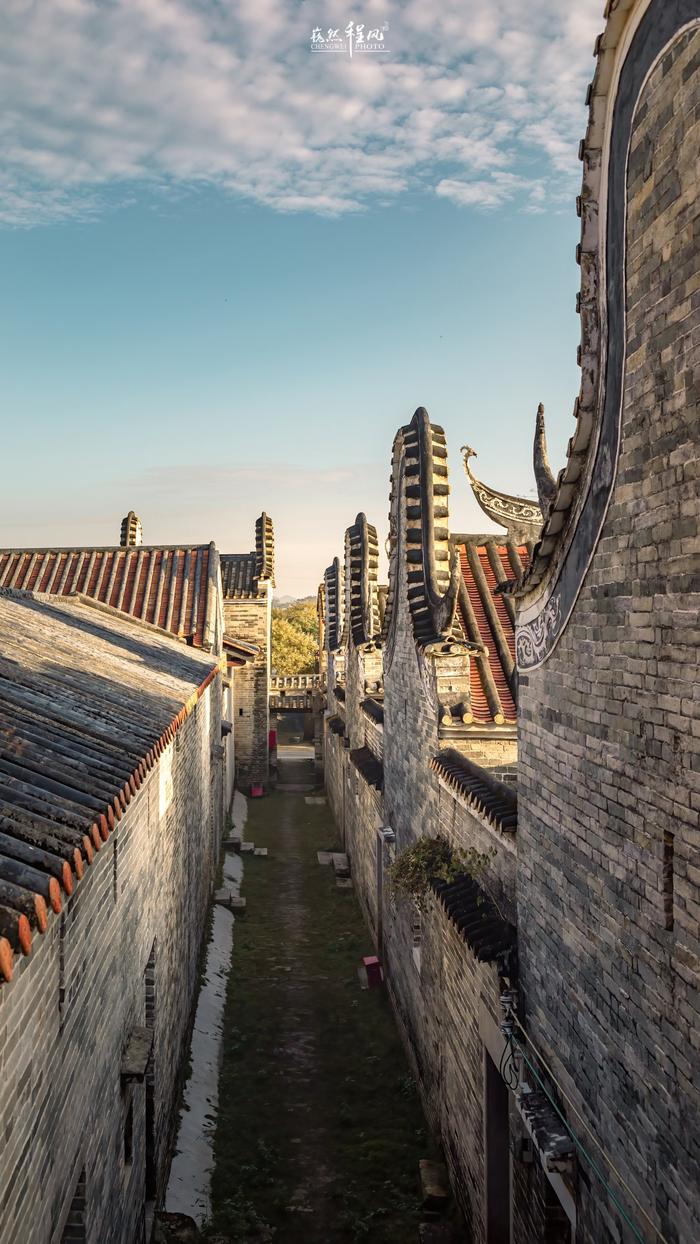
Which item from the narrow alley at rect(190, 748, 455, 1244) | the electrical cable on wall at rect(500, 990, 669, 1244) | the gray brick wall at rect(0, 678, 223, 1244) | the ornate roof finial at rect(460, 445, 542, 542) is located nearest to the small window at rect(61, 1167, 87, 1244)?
the gray brick wall at rect(0, 678, 223, 1244)

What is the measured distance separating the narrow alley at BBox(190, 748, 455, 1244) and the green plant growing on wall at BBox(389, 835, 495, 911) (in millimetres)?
2773

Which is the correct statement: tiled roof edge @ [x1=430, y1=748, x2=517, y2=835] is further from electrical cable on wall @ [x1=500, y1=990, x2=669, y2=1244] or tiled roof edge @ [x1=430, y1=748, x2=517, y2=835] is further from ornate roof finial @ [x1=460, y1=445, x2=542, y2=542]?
ornate roof finial @ [x1=460, y1=445, x2=542, y2=542]

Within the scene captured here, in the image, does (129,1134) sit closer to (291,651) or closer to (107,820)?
(107,820)

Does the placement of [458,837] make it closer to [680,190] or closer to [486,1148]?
[486,1148]

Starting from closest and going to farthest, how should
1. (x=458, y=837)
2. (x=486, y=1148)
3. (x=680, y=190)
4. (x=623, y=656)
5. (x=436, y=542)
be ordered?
(x=680, y=190) < (x=623, y=656) < (x=486, y=1148) < (x=458, y=837) < (x=436, y=542)

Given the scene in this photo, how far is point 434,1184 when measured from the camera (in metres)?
8.67

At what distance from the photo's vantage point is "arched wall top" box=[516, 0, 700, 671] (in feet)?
14.7

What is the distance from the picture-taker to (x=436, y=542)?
12453 millimetres

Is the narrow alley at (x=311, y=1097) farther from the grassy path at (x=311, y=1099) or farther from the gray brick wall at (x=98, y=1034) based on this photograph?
the gray brick wall at (x=98, y=1034)

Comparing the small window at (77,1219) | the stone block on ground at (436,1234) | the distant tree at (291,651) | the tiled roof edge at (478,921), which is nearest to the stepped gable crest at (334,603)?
the distant tree at (291,651)

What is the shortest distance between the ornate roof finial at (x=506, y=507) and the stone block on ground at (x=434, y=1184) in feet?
28.7

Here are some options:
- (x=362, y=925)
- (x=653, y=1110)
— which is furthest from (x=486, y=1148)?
(x=362, y=925)

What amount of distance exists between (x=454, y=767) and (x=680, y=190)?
6790 mm

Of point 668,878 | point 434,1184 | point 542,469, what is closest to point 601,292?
point 542,469
